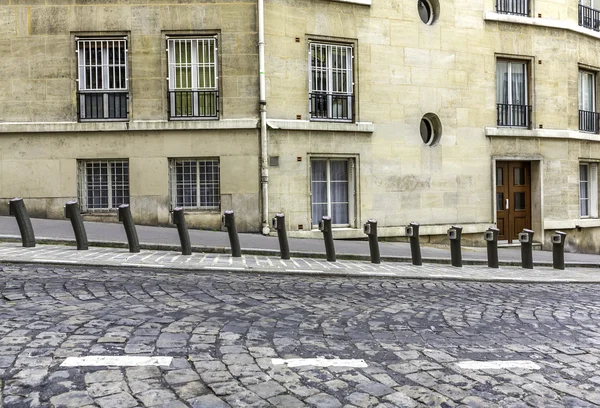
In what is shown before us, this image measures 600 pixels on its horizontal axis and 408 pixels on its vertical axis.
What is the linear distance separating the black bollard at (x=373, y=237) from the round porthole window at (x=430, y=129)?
689 cm

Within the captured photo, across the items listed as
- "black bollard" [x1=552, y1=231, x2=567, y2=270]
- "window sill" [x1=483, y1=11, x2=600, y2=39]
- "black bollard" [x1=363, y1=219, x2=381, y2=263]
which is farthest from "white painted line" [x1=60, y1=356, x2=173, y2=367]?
"window sill" [x1=483, y1=11, x2=600, y2=39]

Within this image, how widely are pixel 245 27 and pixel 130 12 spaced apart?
9.34ft

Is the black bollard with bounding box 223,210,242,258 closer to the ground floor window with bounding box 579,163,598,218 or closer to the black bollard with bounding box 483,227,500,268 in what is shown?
the black bollard with bounding box 483,227,500,268

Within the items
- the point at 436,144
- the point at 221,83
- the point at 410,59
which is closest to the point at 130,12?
the point at 221,83

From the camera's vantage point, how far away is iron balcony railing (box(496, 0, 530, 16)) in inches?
722

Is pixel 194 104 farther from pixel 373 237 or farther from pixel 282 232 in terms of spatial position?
pixel 373 237

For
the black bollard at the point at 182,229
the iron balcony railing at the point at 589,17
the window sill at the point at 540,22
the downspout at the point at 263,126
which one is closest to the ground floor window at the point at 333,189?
the downspout at the point at 263,126

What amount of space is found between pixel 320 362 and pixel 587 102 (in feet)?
63.7

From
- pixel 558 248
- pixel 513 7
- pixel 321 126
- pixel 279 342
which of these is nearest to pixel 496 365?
pixel 279 342

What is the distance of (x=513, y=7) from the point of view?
60.7 ft

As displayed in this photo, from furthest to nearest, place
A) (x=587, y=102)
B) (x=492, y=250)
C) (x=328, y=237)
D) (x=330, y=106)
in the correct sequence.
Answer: (x=587, y=102) → (x=330, y=106) → (x=492, y=250) → (x=328, y=237)

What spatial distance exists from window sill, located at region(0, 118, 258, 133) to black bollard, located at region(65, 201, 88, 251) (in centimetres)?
508

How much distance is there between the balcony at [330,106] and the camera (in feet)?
52.7

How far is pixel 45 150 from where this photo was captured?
1503 cm
